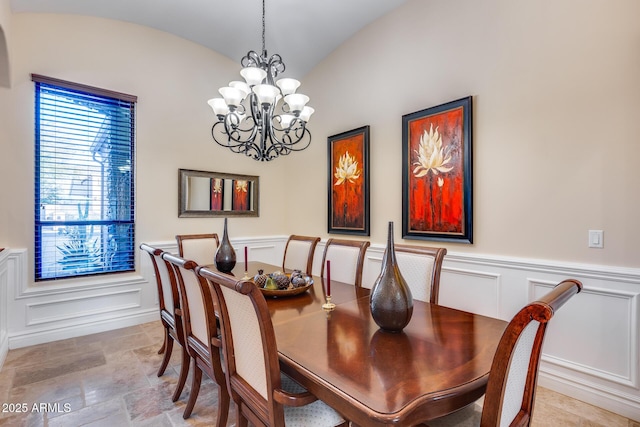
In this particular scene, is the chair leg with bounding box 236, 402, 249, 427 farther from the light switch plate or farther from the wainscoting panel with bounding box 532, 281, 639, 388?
the light switch plate

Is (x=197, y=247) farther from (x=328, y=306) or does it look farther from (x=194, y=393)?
(x=328, y=306)

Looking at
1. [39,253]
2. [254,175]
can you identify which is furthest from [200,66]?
[39,253]

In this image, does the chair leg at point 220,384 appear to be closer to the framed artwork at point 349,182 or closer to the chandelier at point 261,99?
the chandelier at point 261,99

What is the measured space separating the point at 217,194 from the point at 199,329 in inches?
103

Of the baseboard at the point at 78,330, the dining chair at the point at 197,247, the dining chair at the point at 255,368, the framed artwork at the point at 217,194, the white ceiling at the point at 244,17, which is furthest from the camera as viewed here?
the framed artwork at the point at 217,194

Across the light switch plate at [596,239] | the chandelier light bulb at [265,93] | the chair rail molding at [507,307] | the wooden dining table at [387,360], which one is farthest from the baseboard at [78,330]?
the light switch plate at [596,239]

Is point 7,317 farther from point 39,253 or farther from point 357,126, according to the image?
point 357,126

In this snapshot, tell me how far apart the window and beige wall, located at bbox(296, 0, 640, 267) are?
2.90 m

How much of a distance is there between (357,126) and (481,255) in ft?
6.47

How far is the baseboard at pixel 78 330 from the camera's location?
286cm

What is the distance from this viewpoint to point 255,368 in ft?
3.92

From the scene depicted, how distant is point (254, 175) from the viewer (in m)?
4.44

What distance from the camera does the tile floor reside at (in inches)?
73.2

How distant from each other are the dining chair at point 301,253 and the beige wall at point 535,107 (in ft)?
3.06
